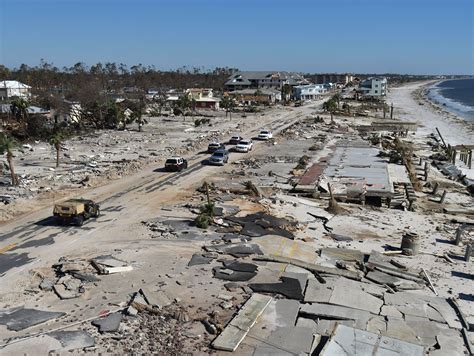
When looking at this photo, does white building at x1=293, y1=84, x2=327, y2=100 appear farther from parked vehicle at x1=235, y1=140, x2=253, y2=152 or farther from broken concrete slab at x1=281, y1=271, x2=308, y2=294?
broken concrete slab at x1=281, y1=271, x2=308, y2=294

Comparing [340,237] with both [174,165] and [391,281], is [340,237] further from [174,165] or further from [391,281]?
[174,165]

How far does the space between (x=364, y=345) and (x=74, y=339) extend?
8.86 metres

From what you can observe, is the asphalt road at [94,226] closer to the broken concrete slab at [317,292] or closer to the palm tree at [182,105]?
the broken concrete slab at [317,292]

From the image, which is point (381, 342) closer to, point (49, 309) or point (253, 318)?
point (253, 318)

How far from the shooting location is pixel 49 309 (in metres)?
17.7

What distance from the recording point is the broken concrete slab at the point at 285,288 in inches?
748

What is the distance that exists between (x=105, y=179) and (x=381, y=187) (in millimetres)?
20893

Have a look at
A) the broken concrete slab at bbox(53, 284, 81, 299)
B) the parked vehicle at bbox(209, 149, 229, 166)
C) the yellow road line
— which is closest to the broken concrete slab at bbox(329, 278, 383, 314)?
the broken concrete slab at bbox(53, 284, 81, 299)

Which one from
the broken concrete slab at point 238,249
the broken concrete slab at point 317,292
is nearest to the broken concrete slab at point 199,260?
the broken concrete slab at point 238,249

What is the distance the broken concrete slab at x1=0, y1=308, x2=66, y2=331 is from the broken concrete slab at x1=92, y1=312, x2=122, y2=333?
1.56 metres

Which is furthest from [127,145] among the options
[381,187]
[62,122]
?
[381,187]

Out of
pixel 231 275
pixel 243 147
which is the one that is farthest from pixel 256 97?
pixel 231 275

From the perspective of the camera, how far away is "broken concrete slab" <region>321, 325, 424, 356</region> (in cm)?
1495

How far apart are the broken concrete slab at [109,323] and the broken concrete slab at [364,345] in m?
6.67
